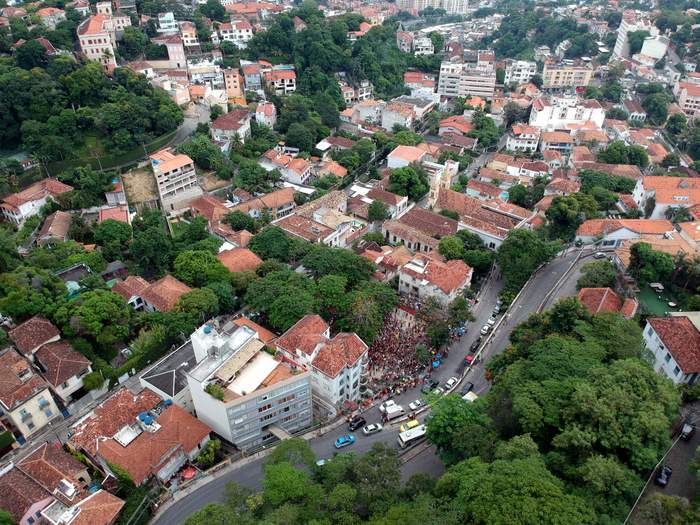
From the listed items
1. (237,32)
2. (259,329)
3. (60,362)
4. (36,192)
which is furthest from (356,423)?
(237,32)

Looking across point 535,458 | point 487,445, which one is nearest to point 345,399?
point 487,445

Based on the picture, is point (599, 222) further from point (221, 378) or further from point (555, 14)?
point (555, 14)

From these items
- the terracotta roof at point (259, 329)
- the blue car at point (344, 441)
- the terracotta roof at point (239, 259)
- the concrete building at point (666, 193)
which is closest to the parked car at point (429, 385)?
the blue car at point (344, 441)

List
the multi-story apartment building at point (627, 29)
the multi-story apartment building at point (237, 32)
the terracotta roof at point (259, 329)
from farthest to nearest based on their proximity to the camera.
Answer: the multi-story apartment building at point (627, 29) → the multi-story apartment building at point (237, 32) → the terracotta roof at point (259, 329)

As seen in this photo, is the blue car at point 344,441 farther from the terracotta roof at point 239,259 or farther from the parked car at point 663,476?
the terracotta roof at point 239,259

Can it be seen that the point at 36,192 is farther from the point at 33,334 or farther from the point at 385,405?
the point at 385,405

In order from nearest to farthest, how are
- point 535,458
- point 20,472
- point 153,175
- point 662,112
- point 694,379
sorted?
point 535,458, point 20,472, point 694,379, point 153,175, point 662,112
